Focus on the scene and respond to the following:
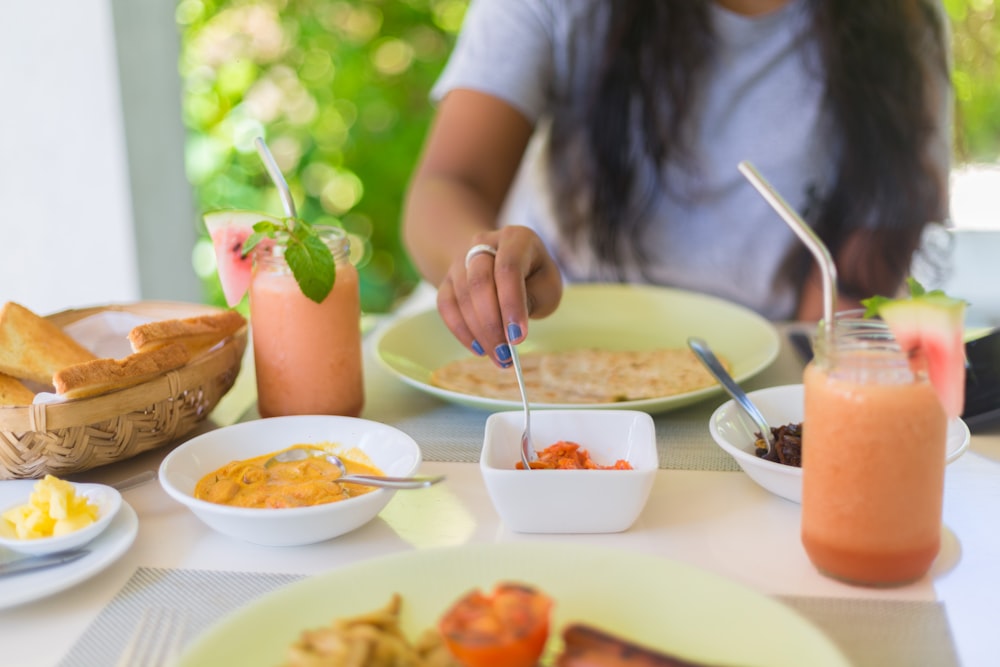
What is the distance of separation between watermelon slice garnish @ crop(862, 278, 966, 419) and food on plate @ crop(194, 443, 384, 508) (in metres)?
0.52

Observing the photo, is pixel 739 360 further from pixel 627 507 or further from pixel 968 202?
pixel 968 202

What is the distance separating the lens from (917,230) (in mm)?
1895

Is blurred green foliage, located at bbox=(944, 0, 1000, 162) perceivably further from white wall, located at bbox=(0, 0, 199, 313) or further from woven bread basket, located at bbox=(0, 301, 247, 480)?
white wall, located at bbox=(0, 0, 199, 313)

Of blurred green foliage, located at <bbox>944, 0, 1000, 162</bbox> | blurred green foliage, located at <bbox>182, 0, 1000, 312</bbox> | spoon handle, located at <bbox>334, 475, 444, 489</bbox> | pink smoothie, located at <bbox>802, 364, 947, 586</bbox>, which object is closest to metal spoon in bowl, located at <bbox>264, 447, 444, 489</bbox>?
spoon handle, located at <bbox>334, 475, 444, 489</bbox>

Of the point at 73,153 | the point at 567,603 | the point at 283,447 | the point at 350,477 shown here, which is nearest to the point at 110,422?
the point at 283,447

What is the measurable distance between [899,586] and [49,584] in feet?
2.36

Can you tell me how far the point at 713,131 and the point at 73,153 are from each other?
5.28 feet

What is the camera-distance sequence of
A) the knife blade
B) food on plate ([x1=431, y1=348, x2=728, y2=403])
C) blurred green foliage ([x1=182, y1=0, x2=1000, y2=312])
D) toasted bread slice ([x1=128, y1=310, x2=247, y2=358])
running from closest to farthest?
the knife blade
toasted bread slice ([x1=128, y1=310, x2=247, y2=358])
food on plate ([x1=431, y1=348, x2=728, y2=403])
blurred green foliage ([x1=182, y1=0, x2=1000, y2=312])

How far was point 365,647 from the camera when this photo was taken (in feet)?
2.01

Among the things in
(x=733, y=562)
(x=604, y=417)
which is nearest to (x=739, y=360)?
(x=604, y=417)

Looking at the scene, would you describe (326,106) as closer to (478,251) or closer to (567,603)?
(478,251)

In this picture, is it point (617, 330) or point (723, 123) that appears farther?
point (723, 123)

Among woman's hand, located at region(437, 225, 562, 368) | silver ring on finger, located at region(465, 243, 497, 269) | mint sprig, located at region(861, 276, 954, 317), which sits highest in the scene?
mint sprig, located at region(861, 276, 954, 317)

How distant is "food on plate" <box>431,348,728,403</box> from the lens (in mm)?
1232
